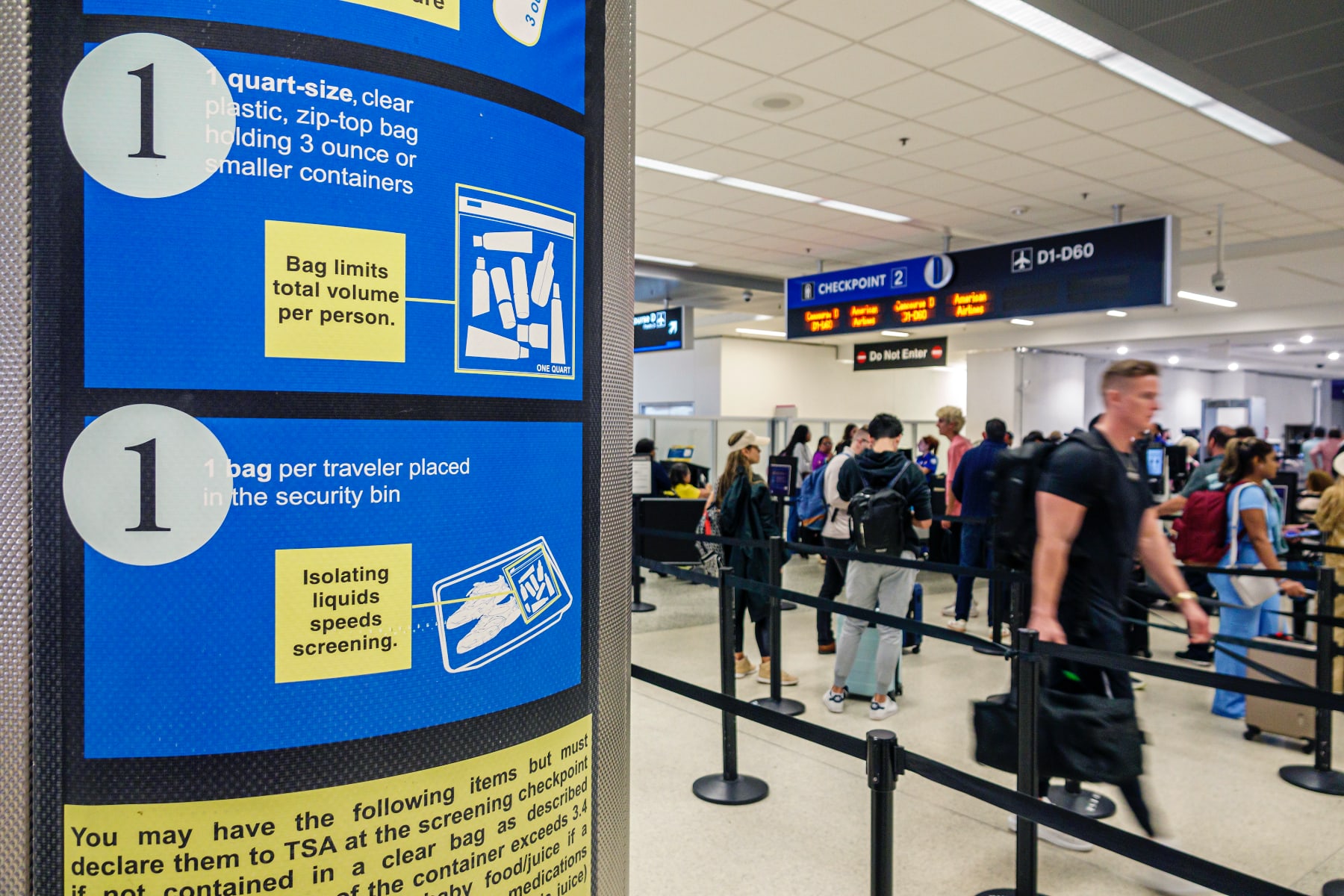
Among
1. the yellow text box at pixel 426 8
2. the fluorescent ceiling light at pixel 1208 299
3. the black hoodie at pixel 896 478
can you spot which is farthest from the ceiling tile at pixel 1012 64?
the fluorescent ceiling light at pixel 1208 299

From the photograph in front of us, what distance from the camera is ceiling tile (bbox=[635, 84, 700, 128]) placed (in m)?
6.09

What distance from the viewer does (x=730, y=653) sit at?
4.00m

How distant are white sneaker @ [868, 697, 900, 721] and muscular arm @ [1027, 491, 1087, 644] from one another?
6.57ft

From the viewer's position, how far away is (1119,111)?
6.19m

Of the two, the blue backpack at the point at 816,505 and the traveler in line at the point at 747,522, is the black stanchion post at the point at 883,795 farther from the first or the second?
the blue backpack at the point at 816,505

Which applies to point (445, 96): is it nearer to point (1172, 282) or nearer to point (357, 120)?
point (357, 120)

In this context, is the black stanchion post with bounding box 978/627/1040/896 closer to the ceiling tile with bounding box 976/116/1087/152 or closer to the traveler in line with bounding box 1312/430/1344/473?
the ceiling tile with bounding box 976/116/1087/152

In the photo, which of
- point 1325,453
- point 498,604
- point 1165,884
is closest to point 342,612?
point 498,604

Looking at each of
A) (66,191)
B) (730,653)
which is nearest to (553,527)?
(66,191)

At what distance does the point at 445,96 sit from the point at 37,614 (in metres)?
0.80

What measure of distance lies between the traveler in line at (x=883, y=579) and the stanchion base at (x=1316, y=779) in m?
1.86

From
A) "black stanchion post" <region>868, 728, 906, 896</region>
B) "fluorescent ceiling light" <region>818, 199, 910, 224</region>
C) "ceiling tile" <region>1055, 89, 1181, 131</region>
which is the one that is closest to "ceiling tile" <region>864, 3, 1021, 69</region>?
"ceiling tile" <region>1055, 89, 1181, 131</region>

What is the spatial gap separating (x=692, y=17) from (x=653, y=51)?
52 cm

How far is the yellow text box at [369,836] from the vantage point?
1036 millimetres
